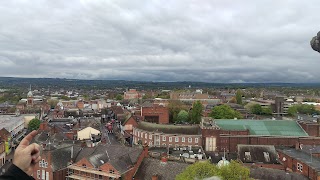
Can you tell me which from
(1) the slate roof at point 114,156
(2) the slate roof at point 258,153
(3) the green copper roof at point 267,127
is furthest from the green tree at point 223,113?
(1) the slate roof at point 114,156

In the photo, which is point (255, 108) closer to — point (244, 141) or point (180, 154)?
point (244, 141)

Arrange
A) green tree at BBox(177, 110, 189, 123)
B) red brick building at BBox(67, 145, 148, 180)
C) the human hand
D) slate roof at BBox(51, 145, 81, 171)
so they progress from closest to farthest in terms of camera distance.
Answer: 1. the human hand
2. red brick building at BBox(67, 145, 148, 180)
3. slate roof at BBox(51, 145, 81, 171)
4. green tree at BBox(177, 110, 189, 123)

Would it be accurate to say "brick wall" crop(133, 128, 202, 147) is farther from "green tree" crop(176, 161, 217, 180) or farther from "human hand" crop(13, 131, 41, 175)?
"human hand" crop(13, 131, 41, 175)

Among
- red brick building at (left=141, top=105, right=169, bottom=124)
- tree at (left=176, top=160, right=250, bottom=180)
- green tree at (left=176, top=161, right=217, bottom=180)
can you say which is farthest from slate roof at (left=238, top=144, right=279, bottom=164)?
red brick building at (left=141, top=105, right=169, bottom=124)

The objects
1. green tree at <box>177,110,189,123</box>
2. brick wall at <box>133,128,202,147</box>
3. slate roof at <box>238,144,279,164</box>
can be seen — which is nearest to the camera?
slate roof at <box>238,144,279,164</box>

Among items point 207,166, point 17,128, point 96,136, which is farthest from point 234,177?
point 17,128

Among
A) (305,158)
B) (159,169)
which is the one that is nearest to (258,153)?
(305,158)

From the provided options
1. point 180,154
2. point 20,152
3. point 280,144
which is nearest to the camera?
point 20,152
